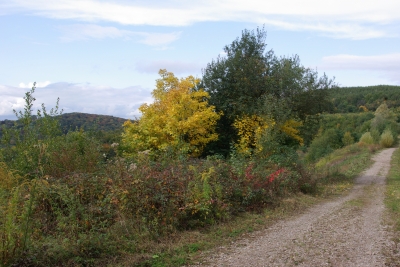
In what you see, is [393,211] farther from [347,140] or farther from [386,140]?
[347,140]

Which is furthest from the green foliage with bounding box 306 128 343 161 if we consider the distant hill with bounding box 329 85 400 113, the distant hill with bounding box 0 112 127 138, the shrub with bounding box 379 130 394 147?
the distant hill with bounding box 329 85 400 113

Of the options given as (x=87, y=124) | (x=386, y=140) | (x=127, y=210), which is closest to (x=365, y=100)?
(x=386, y=140)

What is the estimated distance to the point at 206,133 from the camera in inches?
738

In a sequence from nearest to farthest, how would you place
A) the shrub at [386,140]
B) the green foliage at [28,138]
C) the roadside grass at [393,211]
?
the roadside grass at [393,211] < the green foliage at [28,138] < the shrub at [386,140]

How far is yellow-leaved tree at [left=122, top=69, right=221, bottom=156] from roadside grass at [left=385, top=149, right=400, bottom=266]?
322 inches

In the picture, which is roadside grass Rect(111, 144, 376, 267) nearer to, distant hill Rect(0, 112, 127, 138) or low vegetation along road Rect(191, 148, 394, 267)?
low vegetation along road Rect(191, 148, 394, 267)

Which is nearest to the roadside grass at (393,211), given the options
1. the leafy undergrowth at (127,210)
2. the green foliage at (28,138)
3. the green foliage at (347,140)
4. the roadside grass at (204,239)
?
the roadside grass at (204,239)

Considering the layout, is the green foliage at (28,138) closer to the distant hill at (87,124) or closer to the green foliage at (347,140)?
the distant hill at (87,124)

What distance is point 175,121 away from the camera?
718 inches

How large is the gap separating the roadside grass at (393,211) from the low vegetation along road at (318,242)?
158mm

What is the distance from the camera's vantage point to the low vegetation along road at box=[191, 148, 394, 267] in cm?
653

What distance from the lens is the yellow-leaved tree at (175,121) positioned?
1819 cm

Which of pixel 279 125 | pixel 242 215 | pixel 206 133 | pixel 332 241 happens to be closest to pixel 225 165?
pixel 242 215

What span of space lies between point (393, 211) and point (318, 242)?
4851mm
